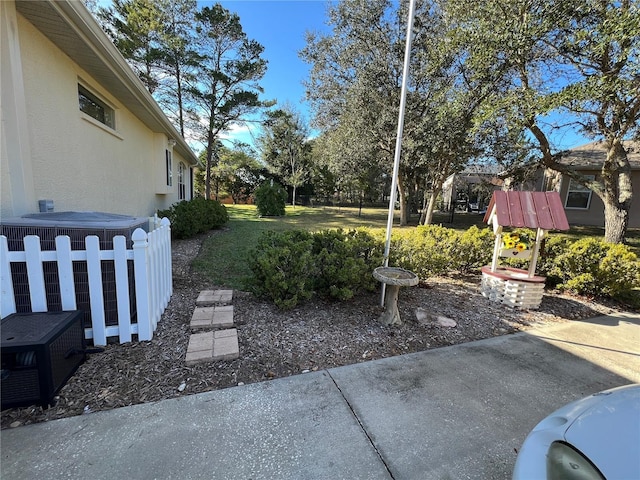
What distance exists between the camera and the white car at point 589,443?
3.46ft

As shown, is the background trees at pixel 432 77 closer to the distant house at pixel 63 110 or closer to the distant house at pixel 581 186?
the distant house at pixel 581 186

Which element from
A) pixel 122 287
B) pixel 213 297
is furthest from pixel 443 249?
pixel 122 287

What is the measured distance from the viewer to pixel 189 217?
845 cm

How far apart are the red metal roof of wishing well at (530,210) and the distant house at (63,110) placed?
5.57 m

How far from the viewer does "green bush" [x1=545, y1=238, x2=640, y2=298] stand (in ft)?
14.6

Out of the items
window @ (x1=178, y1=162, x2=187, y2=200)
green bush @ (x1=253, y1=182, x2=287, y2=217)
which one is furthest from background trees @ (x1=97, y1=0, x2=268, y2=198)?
window @ (x1=178, y1=162, x2=187, y2=200)

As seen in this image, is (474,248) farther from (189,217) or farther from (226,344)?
(189,217)

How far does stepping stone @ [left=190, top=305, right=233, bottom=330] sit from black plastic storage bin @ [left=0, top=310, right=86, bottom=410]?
3.64 feet

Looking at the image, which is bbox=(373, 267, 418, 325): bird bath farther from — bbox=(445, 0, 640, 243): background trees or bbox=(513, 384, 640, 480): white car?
bbox=(445, 0, 640, 243): background trees

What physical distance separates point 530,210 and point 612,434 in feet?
11.9

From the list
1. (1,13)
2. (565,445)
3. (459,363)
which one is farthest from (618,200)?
(1,13)

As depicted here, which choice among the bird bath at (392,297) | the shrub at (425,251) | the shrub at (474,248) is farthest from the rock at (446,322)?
the shrub at (474,248)

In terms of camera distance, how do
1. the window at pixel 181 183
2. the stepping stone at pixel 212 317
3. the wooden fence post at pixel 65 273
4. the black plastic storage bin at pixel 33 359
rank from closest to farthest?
the black plastic storage bin at pixel 33 359, the wooden fence post at pixel 65 273, the stepping stone at pixel 212 317, the window at pixel 181 183

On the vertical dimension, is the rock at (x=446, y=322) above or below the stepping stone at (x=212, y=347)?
below
